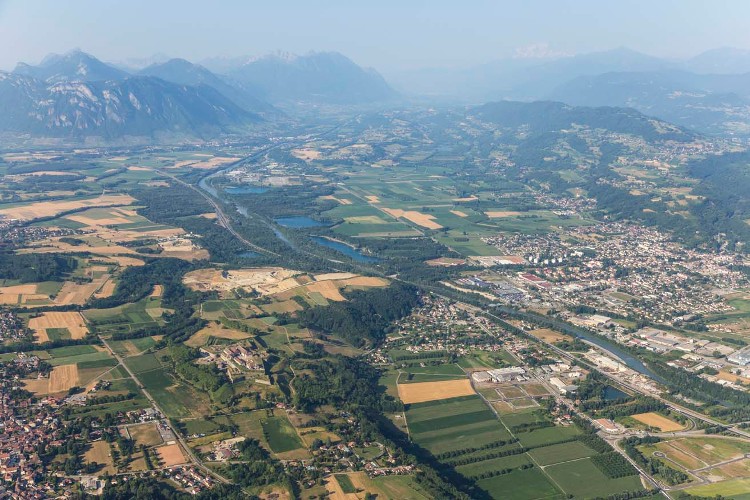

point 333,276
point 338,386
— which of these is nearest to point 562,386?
point 338,386

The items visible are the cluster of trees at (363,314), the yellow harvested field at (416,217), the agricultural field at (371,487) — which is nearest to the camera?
the agricultural field at (371,487)

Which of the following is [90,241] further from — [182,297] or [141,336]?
[141,336]

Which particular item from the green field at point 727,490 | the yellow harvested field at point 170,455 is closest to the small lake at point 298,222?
the yellow harvested field at point 170,455

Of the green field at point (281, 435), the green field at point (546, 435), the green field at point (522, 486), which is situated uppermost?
the green field at point (281, 435)

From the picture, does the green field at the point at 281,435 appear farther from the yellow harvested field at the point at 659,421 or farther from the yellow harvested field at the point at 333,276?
the yellow harvested field at the point at 333,276

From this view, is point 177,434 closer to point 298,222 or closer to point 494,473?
point 494,473

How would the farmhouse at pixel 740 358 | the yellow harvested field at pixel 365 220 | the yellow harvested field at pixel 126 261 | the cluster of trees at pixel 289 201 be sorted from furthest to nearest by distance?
the cluster of trees at pixel 289 201
the yellow harvested field at pixel 365 220
the yellow harvested field at pixel 126 261
the farmhouse at pixel 740 358

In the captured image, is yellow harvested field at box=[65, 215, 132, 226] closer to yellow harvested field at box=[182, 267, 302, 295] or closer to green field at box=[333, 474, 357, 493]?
yellow harvested field at box=[182, 267, 302, 295]
